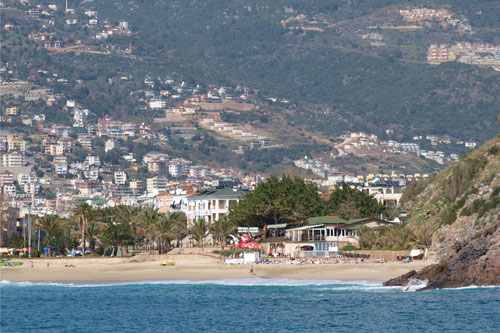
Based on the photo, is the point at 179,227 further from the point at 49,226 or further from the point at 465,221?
the point at 465,221

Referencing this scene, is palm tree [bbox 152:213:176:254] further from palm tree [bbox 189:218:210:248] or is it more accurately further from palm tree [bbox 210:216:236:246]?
palm tree [bbox 210:216:236:246]

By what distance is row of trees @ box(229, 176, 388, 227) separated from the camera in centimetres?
10062

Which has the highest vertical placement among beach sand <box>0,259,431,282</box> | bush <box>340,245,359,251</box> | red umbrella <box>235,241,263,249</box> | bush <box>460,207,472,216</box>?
bush <box>460,207,472,216</box>

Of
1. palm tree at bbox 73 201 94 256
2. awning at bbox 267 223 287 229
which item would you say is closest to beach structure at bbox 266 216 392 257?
awning at bbox 267 223 287 229

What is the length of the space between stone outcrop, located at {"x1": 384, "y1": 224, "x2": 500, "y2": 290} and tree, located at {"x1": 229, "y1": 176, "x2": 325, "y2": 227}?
35.1 metres

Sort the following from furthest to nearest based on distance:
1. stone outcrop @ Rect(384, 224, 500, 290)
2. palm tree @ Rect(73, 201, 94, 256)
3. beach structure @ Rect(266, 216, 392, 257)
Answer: palm tree @ Rect(73, 201, 94, 256), beach structure @ Rect(266, 216, 392, 257), stone outcrop @ Rect(384, 224, 500, 290)

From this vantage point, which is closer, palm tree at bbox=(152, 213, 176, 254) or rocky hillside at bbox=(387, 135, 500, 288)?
rocky hillside at bbox=(387, 135, 500, 288)

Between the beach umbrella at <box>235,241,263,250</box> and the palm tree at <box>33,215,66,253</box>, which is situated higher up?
the palm tree at <box>33,215,66,253</box>

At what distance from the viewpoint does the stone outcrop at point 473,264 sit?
6309 cm

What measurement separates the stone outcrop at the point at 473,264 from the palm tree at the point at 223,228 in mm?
37735

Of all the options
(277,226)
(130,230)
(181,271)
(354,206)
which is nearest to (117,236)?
(130,230)

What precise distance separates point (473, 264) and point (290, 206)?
38.1 metres

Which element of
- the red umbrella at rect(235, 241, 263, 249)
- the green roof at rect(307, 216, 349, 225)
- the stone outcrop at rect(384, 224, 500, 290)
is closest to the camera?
the stone outcrop at rect(384, 224, 500, 290)

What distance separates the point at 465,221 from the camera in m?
77.7
